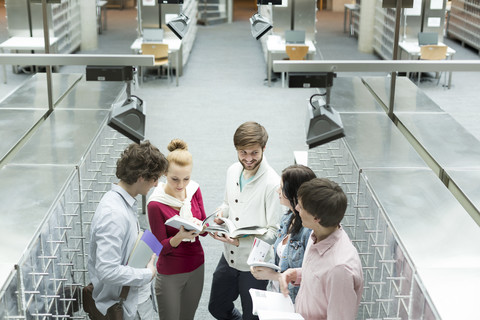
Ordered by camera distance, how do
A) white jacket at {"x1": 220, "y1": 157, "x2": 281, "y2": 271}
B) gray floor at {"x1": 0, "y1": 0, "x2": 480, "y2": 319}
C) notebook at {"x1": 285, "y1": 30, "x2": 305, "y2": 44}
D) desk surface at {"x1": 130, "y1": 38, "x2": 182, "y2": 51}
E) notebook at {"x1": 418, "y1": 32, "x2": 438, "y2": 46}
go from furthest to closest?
notebook at {"x1": 285, "y1": 30, "x2": 305, "y2": 44}, notebook at {"x1": 418, "y1": 32, "x2": 438, "y2": 46}, desk surface at {"x1": 130, "y1": 38, "x2": 182, "y2": 51}, gray floor at {"x1": 0, "y1": 0, "x2": 480, "y2": 319}, white jacket at {"x1": 220, "y1": 157, "x2": 281, "y2": 271}

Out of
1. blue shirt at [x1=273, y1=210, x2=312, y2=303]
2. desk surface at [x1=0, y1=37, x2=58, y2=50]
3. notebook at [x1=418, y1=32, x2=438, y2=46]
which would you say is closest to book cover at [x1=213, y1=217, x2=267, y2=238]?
blue shirt at [x1=273, y1=210, x2=312, y2=303]

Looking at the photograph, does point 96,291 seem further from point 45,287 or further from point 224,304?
point 224,304

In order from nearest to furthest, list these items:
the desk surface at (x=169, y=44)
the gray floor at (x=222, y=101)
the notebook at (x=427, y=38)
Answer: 1. the gray floor at (x=222, y=101)
2. the desk surface at (x=169, y=44)
3. the notebook at (x=427, y=38)

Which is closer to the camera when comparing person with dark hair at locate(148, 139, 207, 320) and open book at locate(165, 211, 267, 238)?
open book at locate(165, 211, 267, 238)

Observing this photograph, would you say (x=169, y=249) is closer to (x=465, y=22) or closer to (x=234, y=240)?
(x=234, y=240)

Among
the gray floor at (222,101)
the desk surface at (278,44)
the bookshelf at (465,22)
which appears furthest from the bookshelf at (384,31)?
the bookshelf at (465,22)

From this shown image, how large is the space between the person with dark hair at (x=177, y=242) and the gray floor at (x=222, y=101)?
2.71 feet

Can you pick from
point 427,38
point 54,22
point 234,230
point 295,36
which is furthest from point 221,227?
point 54,22

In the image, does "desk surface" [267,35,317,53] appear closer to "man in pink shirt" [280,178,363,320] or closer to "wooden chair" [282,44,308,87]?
"wooden chair" [282,44,308,87]

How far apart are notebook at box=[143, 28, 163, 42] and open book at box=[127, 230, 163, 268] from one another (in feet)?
29.7

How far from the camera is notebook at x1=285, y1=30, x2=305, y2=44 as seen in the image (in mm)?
12273

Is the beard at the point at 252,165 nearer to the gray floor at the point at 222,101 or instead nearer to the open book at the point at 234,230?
the open book at the point at 234,230

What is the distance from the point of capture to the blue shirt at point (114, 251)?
124 inches

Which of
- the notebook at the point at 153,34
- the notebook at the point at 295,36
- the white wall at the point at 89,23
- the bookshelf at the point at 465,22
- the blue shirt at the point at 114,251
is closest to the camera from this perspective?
the blue shirt at the point at 114,251
